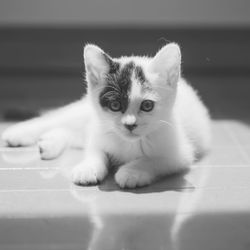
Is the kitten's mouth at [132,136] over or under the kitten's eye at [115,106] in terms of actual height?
under

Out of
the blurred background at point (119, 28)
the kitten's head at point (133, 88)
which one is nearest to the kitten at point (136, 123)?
the kitten's head at point (133, 88)

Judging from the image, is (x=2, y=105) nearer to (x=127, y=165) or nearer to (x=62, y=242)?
(x=127, y=165)

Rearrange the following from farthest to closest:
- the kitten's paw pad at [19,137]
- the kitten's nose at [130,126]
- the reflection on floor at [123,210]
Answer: the kitten's paw pad at [19,137], the kitten's nose at [130,126], the reflection on floor at [123,210]

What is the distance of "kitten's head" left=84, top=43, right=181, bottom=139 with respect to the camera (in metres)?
2.01

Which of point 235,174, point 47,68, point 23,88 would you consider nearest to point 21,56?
point 47,68

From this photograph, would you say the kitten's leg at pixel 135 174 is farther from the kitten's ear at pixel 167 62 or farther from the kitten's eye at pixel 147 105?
the kitten's ear at pixel 167 62

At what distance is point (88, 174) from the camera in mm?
2143

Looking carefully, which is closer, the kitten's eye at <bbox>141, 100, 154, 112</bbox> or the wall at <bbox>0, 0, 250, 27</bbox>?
the kitten's eye at <bbox>141, 100, 154, 112</bbox>

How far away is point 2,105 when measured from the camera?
11.1 ft

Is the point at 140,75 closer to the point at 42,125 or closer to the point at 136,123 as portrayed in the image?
the point at 136,123

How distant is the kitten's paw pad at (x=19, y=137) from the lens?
2.63 metres

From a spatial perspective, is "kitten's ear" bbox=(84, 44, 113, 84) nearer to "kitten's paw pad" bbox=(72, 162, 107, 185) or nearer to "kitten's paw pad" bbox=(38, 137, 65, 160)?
"kitten's paw pad" bbox=(72, 162, 107, 185)

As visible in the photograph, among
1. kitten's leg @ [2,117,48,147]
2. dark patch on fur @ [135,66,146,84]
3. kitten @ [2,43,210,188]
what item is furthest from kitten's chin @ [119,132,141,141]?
kitten's leg @ [2,117,48,147]

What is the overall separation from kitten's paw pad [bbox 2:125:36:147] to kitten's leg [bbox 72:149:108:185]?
0.54 m
